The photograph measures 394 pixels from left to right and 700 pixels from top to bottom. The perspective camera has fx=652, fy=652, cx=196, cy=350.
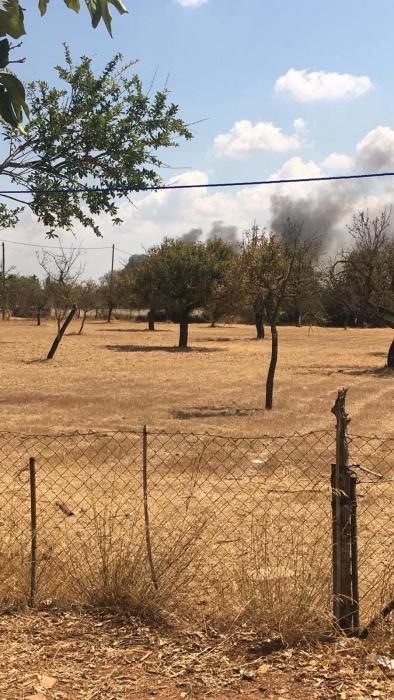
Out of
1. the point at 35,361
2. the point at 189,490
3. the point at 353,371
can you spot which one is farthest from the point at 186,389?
the point at 189,490

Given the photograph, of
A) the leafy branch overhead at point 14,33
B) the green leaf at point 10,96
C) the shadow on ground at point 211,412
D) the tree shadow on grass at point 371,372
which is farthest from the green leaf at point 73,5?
the tree shadow on grass at point 371,372

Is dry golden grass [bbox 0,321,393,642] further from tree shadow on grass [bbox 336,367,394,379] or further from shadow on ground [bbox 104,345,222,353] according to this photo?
shadow on ground [bbox 104,345,222,353]

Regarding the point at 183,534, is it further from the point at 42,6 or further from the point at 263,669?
the point at 42,6

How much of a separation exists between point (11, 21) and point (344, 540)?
301cm

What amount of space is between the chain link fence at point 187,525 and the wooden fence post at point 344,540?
0.31 feet

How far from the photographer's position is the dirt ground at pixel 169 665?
310cm

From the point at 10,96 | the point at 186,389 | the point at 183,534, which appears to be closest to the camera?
the point at 10,96

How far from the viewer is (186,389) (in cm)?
1889

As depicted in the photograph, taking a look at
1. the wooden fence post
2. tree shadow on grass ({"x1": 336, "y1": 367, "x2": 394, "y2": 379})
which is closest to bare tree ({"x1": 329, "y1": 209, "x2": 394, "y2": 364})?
tree shadow on grass ({"x1": 336, "y1": 367, "x2": 394, "y2": 379})

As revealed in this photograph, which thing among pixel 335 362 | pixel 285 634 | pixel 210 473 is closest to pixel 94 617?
pixel 285 634

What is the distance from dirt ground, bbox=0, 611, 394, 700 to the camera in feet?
10.2

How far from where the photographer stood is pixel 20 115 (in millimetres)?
2537

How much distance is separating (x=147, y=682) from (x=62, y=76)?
190 inches

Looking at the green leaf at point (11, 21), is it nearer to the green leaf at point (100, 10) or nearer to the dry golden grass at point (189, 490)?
the green leaf at point (100, 10)
